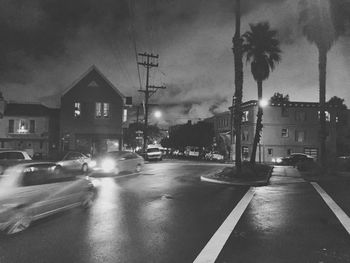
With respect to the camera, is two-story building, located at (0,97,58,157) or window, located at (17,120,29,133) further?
window, located at (17,120,29,133)

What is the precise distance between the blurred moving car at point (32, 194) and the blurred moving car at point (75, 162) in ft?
36.9

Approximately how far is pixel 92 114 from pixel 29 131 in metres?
7.85

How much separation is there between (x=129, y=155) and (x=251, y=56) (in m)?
15.3

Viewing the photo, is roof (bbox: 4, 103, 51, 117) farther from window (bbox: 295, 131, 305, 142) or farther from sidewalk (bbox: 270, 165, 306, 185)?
window (bbox: 295, 131, 305, 142)

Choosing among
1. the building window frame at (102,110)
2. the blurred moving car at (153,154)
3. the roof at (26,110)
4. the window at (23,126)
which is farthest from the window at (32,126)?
the blurred moving car at (153,154)

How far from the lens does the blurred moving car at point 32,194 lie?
7074mm

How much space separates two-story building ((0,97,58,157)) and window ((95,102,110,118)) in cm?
610

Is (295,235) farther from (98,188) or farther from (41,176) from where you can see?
(98,188)

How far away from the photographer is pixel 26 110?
41438 millimetres

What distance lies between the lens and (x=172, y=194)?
42.4 ft

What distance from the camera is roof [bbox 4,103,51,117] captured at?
4012 cm

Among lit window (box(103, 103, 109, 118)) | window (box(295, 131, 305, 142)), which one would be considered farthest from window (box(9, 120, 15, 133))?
window (box(295, 131, 305, 142))

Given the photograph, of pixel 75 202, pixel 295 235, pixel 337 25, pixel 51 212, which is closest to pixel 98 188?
pixel 75 202

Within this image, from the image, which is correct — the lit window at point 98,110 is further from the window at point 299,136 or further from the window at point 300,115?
the window at point 299,136
